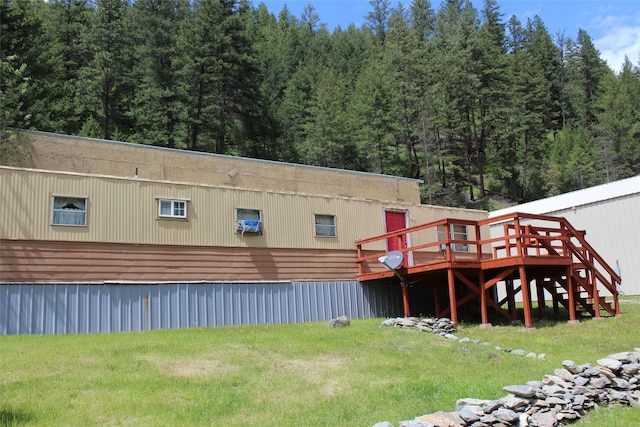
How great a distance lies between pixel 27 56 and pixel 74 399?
29.6 meters

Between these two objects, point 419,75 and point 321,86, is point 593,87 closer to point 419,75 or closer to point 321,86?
point 419,75

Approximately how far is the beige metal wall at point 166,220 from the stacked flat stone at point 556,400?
1000 cm

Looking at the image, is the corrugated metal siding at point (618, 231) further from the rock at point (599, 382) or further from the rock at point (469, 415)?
the rock at point (469, 415)

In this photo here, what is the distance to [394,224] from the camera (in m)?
19.5

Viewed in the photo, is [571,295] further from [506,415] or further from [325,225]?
[506,415]

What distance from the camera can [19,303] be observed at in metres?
13.1

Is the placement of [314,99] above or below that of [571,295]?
above

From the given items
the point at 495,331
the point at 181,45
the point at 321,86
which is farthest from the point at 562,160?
the point at 495,331

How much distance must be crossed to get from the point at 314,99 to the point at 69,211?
4172 cm

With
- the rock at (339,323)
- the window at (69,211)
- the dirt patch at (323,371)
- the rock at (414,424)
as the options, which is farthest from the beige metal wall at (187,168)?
the rock at (414,424)

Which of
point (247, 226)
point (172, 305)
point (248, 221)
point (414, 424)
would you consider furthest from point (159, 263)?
point (414, 424)

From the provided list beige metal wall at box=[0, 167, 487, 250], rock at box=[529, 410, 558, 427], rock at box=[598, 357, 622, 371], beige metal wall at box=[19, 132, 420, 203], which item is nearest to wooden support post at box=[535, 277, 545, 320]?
beige metal wall at box=[0, 167, 487, 250]

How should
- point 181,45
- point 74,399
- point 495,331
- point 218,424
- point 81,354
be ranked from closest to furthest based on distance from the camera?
point 218,424, point 74,399, point 81,354, point 495,331, point 181,45

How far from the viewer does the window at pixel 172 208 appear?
1528 centimetres
